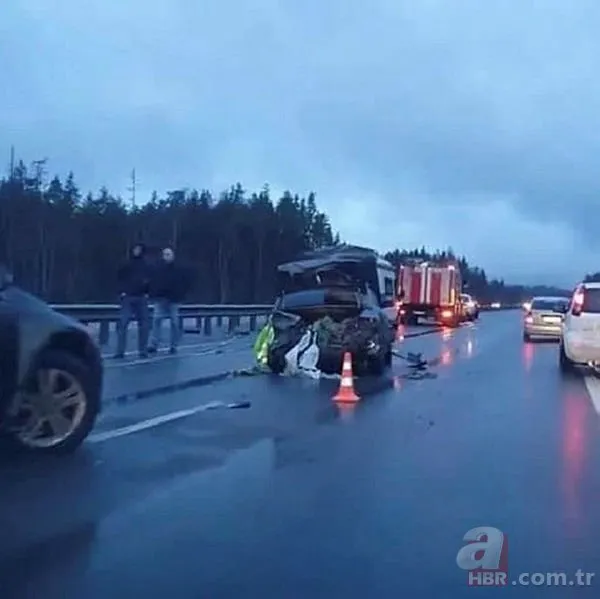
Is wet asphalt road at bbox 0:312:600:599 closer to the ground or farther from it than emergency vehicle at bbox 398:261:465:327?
closer to the ground

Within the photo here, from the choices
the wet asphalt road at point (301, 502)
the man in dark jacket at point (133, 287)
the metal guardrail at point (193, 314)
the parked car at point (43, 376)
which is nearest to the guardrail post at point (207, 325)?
the metal guardrail at point (193, 314)

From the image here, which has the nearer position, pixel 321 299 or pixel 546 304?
pixel 321 299

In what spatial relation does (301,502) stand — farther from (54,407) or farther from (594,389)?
(594,389)

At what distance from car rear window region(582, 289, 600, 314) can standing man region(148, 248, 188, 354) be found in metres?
7.24

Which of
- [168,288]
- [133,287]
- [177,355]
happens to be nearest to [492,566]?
[133,287]

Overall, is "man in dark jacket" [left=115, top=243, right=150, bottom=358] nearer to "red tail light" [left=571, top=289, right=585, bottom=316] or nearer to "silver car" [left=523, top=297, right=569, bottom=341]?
"red tail light" [left=571, top=289, right=585, bottom=316]

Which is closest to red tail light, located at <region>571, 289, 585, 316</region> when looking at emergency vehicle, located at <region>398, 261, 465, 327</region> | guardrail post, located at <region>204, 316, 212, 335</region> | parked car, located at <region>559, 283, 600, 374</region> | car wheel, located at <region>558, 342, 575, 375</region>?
parked car, located at <region>559, 283, 600, 374</region>

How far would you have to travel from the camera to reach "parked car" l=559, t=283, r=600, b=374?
19.7 m

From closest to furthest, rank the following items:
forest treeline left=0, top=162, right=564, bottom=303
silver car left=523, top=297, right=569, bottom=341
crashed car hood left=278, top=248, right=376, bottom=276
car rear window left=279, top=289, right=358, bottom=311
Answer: car rear window left=279, top=289, right=358, bottom=311
crashed car hood left=278, top=248, right=376, bottom=276
silver car left=523, top=297, right=569, bottom=341
forest treeline left=0, top=162, right=564, bottom=303

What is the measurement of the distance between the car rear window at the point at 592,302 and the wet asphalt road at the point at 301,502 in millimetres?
6063

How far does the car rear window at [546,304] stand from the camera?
36531 millimetres

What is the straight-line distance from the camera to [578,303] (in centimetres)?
2028

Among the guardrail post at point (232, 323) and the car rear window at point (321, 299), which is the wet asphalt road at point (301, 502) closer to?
the car rear window at point (321, 299)

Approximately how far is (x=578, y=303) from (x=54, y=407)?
12469mm
